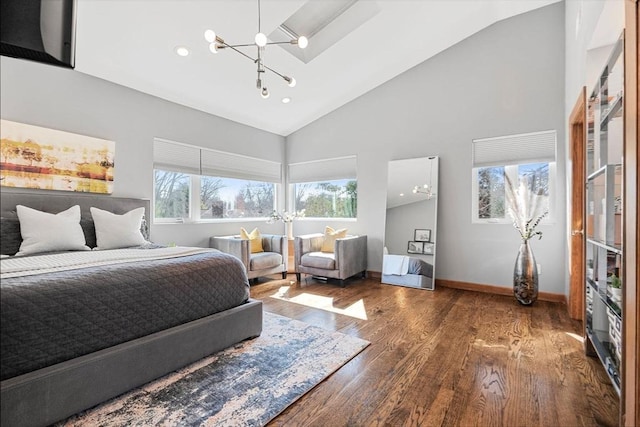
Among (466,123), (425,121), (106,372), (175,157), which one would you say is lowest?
(106,372)

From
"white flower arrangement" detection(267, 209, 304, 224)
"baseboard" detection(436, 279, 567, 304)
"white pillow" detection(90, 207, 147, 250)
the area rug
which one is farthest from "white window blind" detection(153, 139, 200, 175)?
"baseboard" detection(436, 279, 567, 304)

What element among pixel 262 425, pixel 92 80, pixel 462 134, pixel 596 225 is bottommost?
pixel 262 425

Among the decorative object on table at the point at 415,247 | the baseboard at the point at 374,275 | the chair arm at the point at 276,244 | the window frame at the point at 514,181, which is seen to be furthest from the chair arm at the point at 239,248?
the window frame at the point at 514,181

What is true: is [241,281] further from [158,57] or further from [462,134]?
[462,134]

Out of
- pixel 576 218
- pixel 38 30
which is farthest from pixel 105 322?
pixel 576 218

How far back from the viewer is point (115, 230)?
9.87ft

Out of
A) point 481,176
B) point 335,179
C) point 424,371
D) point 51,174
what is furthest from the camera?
point 335,179

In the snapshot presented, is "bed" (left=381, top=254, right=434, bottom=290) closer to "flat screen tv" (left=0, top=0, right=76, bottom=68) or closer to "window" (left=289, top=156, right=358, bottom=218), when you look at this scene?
"window" (left=289, top=156, right=358, bottom=218)

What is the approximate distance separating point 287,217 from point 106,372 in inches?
150

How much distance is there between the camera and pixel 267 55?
11.6 ft

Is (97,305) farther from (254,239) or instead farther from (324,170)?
(324,170)

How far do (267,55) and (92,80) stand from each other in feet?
5.98

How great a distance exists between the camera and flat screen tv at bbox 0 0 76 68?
3.48ft

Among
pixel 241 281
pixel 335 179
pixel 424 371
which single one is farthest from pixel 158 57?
pixel 424 371
